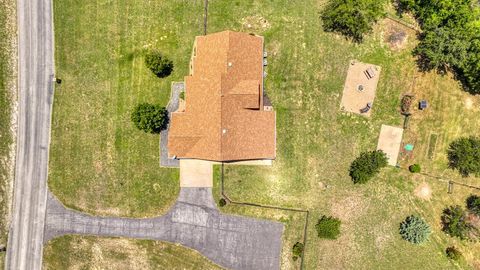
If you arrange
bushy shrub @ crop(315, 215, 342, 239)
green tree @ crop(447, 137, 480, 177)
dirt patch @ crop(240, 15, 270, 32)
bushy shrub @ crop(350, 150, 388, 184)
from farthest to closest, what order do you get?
dirt patch @ crop(240, 15, 270, 32) → bushy shrub @ crop(315, 215, 342, 239) → bushy shrub @ crop(350, 150, 388, 184) → green tree @ crop(447, 137, 480, 177)

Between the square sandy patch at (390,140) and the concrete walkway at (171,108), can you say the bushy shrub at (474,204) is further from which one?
the concrete walkway at (171,108)

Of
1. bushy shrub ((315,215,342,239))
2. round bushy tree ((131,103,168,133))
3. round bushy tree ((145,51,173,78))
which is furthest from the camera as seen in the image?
bushy shrub ((315,215,342,239))

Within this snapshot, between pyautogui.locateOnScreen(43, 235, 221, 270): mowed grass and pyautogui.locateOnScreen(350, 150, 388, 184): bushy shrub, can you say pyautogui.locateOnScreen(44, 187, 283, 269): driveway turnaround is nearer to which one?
pyautogui.locateOnScreen(43, 235, 221, 270): mowed grass

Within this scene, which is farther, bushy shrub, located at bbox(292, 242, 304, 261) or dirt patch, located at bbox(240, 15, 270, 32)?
dirt patch, located at bbox(240, 15, 270, 32)

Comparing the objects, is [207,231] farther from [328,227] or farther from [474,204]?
[474,204]

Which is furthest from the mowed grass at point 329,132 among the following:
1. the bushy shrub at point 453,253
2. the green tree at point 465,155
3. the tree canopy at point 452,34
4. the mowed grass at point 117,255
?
the mowed grass at point 117,255

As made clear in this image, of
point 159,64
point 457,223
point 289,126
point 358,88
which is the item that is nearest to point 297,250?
point 289,126

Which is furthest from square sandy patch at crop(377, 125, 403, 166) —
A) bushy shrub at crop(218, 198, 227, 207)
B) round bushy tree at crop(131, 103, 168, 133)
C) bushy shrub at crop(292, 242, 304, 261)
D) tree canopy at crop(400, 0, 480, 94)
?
round bushy tree at crop(131, 103, 168, 133)
